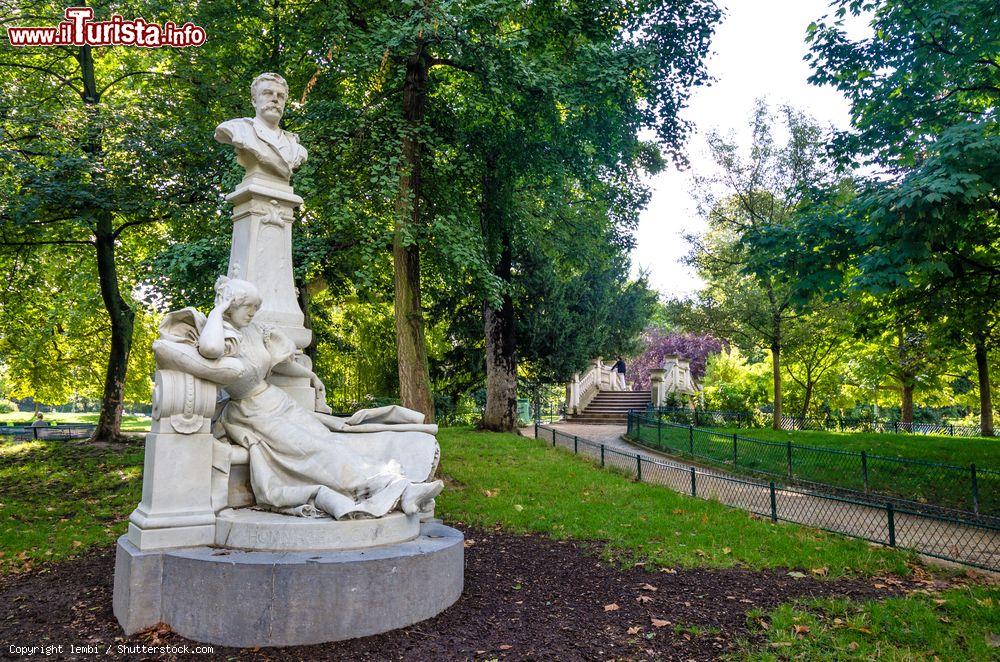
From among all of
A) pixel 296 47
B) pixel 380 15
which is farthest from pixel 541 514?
pixel 296 47

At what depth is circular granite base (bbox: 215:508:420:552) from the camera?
195 inches

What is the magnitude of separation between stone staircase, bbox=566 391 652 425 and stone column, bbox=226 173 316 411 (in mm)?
21510

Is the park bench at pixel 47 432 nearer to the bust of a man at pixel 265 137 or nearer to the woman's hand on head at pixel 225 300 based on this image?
the bust of a man at pixel 265 137

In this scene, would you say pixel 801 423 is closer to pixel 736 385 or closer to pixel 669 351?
pixel 736 385

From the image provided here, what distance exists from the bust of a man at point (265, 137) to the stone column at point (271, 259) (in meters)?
0.15

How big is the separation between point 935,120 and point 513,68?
7.54 m

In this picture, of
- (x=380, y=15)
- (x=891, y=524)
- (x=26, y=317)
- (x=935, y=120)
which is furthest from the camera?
(x=26, y=317)

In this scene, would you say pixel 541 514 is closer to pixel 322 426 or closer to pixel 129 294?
pixel 322 426

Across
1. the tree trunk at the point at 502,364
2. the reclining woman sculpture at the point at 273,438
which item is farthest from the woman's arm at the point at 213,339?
the tree trunk at the point at 502,364

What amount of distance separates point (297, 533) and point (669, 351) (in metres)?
44.0

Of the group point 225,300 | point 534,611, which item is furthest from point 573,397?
point 225,300

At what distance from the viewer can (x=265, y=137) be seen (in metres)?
6.57

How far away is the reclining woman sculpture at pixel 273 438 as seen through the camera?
518 cm

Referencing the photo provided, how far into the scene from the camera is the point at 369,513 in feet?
17.0
